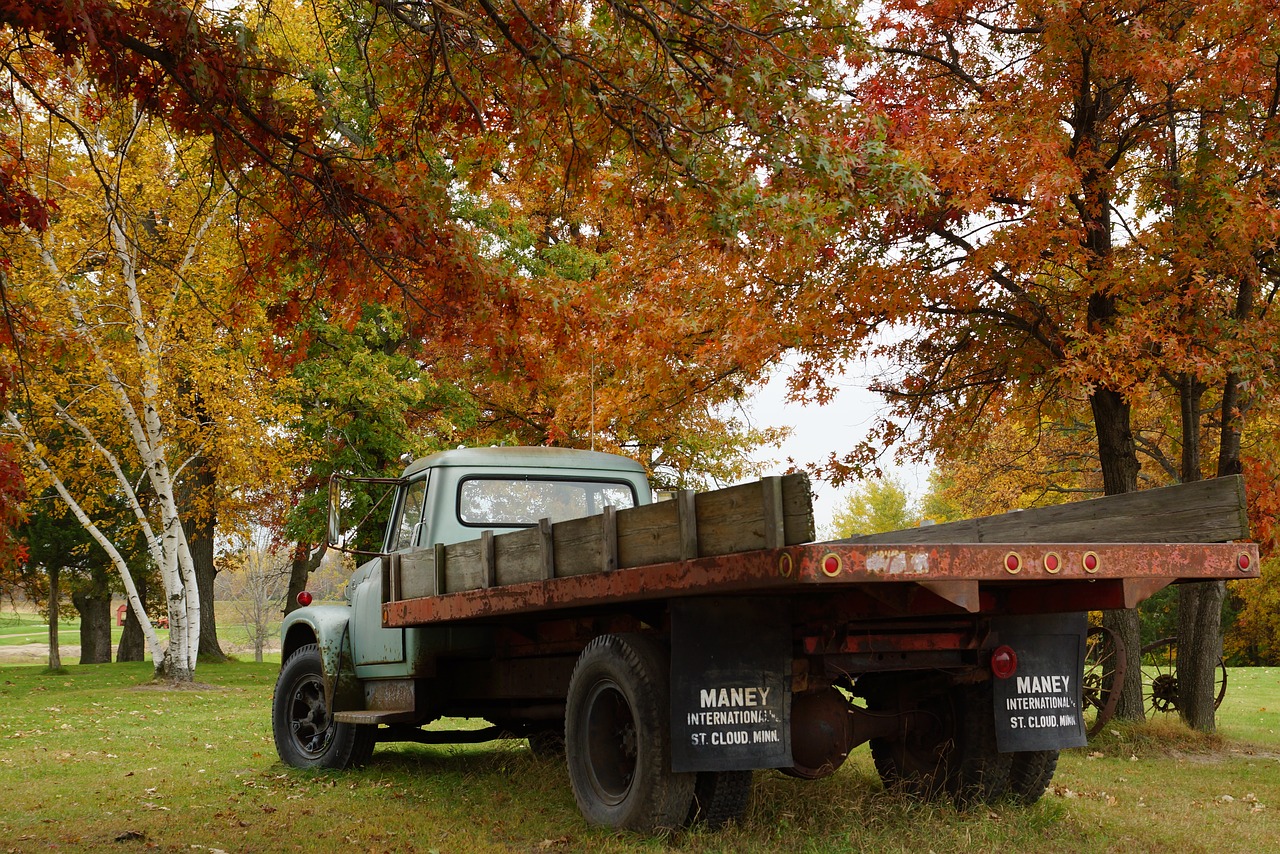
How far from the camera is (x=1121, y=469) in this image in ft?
37.8

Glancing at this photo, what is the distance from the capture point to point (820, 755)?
233 inches

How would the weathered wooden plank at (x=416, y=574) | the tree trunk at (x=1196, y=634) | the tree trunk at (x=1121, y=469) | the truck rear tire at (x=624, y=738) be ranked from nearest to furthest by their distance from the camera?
the truck rear tire at (x=624, y=738) → the weathered wooden plank at (x=416, y=574) → the tree trunk at (x=1121, y=469) → the tree trunk at (x=1196, y=634)

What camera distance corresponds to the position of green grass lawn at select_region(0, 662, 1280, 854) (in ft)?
19.0

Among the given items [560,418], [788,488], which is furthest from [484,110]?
[560,418]

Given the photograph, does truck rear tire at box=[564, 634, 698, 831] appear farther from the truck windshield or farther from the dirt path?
the dirt path

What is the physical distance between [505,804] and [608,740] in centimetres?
139

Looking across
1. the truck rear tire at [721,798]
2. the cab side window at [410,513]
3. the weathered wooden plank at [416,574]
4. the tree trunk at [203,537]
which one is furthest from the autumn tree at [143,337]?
the truck rear tire at [721,798]

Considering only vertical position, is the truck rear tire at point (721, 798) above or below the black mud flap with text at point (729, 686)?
below

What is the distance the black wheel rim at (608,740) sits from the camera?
237 inches

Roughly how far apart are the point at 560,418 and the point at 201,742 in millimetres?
6519

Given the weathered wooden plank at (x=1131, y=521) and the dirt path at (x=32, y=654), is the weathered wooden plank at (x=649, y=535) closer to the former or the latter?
the weathered wooden plank at (x=1131, y=521)

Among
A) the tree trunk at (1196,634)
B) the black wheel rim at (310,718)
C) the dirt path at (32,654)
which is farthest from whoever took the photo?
the dirt path at (32,654)

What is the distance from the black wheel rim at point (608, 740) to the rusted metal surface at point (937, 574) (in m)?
0.58

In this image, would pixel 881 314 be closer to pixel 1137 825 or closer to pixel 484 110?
Result: pixel 484 110
